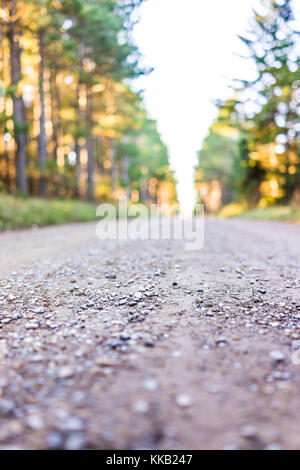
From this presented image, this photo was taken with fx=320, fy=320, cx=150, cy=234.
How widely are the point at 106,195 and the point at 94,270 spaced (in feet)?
73.2

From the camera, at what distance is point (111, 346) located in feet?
8.83

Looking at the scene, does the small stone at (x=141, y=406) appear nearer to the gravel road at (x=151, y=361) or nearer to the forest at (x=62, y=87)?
the gravel road at (x=151, y=361)

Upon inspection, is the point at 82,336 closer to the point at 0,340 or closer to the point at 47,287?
the point at 0,340

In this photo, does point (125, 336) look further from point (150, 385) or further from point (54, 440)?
point (54, 440)

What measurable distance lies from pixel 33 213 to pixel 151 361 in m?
12.1

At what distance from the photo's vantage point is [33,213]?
1339cm

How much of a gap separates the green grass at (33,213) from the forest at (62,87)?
2192mm

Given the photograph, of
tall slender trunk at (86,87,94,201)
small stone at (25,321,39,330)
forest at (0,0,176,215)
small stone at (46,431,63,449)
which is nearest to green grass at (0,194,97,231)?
forest at (0,0,176,215)

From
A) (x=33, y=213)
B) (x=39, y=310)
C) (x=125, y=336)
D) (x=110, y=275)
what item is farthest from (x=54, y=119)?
(x=125, y=336)

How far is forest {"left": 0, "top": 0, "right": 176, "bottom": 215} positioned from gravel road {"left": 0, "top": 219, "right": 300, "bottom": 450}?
1346cm

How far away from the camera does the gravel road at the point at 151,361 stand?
182 centimetres

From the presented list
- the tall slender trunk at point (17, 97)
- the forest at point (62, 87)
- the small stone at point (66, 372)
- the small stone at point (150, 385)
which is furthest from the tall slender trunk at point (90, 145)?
the small stone at point (150, 385)
